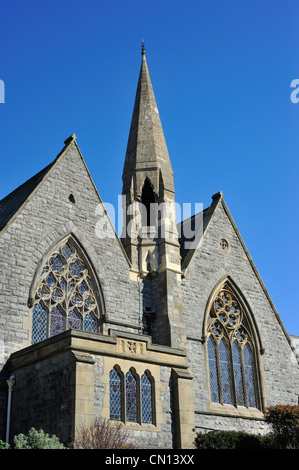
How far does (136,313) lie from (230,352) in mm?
4543

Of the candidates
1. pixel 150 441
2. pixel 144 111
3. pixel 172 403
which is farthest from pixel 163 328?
pixel 144 111

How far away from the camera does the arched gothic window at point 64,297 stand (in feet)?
62.4

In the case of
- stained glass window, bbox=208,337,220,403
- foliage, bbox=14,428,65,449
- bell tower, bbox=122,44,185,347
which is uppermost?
bell tower, bbox=122,44,185,347

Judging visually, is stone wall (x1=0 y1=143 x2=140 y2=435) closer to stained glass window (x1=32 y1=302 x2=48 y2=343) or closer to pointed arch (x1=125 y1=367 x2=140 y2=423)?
stained glass window (x1=32 y1=302 x2=48 y2=343)

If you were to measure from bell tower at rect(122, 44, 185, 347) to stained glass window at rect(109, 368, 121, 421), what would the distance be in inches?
167

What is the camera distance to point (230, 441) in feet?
61.3

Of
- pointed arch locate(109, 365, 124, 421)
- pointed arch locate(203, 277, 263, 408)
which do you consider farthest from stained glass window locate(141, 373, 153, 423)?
pointed arch locate(203, 277, 263, 408)

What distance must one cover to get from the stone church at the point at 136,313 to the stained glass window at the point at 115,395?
40mm

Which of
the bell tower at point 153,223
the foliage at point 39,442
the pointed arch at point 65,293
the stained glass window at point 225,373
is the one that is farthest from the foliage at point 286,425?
the foliage at point 39,442

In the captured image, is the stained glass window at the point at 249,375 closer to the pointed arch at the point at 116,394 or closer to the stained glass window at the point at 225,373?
the stained glass window at the point at 225,373

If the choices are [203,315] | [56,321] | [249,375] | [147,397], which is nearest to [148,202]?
[203,315]

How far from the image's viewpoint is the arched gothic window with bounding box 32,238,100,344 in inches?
749

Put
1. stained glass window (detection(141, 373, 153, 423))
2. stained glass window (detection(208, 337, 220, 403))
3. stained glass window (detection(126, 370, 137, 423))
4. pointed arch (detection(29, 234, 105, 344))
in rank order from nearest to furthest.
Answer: stained glass window (detection(126, 370, 137, 423))
stained glass window (detection(141, 373, 153, 423))
pointed arch (detection(29, 234, 105, 344))
stained glass window (detection(208, 337, 220, 403))
